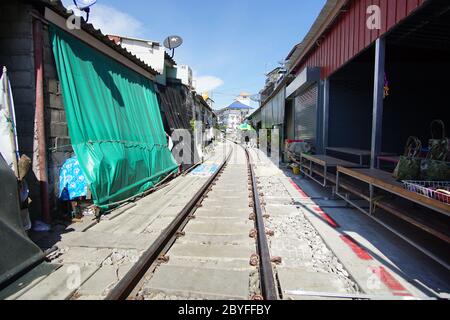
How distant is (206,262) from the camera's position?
11.3ft

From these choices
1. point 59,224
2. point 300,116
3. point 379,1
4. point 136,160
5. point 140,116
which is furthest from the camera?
point 300,116

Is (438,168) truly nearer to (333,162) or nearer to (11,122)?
(333,162)

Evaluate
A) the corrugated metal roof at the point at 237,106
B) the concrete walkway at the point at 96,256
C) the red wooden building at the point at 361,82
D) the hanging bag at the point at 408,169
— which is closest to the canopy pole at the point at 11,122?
the concrete walkway at the point at 96,256

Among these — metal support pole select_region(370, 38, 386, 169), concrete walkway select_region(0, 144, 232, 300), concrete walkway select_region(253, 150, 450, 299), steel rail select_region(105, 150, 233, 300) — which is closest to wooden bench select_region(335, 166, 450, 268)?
concrete walkway select_region(253, 150, 450, 299)

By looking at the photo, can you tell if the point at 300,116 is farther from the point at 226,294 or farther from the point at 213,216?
the point at 226,294

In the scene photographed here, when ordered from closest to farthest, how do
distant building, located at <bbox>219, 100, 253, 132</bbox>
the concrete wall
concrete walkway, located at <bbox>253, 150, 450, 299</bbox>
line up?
concrete walkway, located at <bbox>253, 150, 450, 299</bbox> → the concrete wall → distant building, located at <bbox>219, 100, 253, 132</bbox>

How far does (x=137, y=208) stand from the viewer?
589cm

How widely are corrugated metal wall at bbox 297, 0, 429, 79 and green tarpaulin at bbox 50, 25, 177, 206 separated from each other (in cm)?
572

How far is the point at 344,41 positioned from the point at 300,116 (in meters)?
5.34

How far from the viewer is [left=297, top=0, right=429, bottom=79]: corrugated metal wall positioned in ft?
15.1

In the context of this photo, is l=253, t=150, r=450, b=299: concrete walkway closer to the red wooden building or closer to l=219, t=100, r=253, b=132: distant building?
the red wooden building

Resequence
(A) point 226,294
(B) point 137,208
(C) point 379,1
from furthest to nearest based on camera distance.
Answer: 1. (B) point 137,208
2. (C) point 379,1
3. (A) point 226,294

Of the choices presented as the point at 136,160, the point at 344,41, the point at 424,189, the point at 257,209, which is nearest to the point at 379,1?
the point at 344,41
